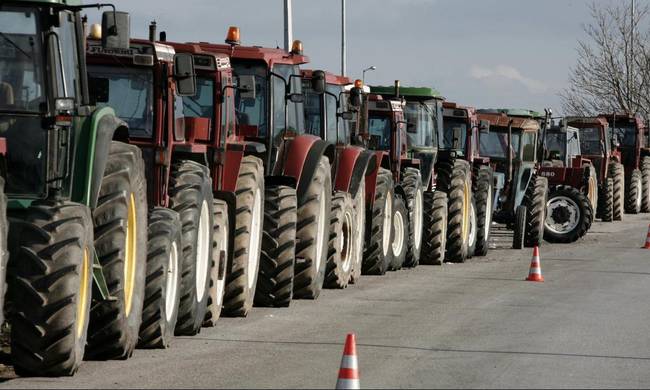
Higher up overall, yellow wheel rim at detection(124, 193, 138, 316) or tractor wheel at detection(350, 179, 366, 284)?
yellow wheel rim at detection(124, 193, 138, 316)

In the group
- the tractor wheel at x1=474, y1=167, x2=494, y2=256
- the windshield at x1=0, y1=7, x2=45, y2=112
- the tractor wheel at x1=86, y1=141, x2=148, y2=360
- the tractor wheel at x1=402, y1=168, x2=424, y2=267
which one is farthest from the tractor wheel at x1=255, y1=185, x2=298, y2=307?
the tractor wheel at x1=474, y1=167, x2=494, y2=256

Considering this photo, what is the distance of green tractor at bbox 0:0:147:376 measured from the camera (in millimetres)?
9938

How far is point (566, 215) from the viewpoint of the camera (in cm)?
3072

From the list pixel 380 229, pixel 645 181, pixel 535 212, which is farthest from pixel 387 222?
pixel 645 181

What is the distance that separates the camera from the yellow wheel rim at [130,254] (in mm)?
11547

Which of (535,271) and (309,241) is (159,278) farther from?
(535,271)

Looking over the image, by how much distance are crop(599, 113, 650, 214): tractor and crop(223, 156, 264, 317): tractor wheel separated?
95.3 feet

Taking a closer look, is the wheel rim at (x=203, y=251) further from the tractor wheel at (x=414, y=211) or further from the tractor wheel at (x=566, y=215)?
the tractor wheel at (x=566, y=215)

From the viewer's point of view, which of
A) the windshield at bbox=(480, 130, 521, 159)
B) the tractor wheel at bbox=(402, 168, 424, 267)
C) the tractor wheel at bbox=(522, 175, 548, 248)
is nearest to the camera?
the tractor wheel at bbox=(402, 168, 424, 267)

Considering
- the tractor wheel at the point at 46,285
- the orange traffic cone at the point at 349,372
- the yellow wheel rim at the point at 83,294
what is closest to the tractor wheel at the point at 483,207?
the yellow wheel rim at the point at 83,294

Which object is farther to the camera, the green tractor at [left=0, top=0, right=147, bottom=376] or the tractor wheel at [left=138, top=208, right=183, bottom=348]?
the tractor wheel at [left=138, top=208, right=183, bottom=348]

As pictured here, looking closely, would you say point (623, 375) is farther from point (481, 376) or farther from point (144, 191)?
point (144, 191)

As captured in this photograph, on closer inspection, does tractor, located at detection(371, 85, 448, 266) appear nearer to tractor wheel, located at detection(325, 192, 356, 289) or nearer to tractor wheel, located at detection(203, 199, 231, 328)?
tractor wheel, located at detection(325, 192, 356, 289)

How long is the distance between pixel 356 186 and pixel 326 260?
1991 mm
